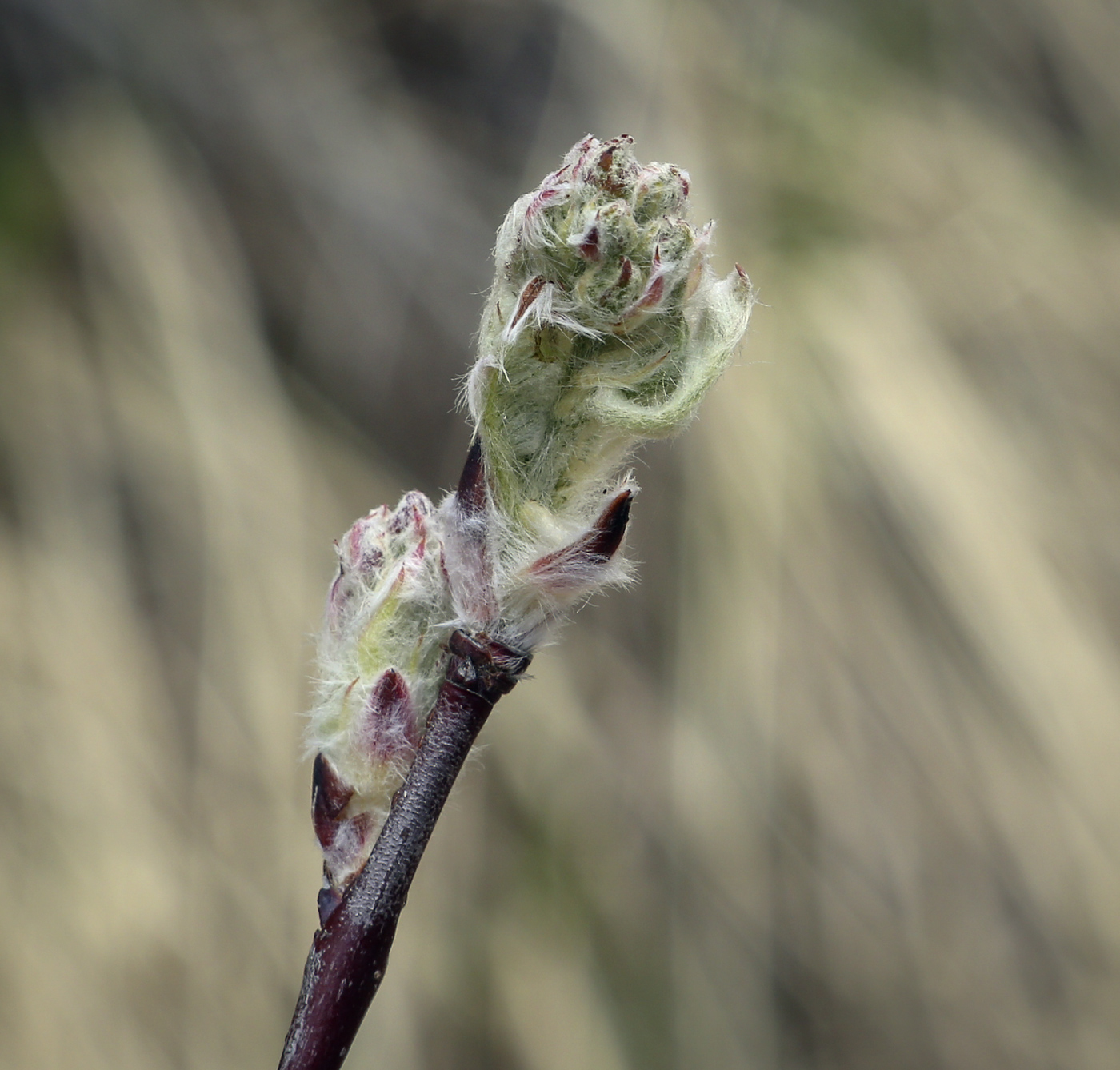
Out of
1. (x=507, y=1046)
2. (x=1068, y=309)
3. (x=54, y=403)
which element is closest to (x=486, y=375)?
(x=507, y=1046)

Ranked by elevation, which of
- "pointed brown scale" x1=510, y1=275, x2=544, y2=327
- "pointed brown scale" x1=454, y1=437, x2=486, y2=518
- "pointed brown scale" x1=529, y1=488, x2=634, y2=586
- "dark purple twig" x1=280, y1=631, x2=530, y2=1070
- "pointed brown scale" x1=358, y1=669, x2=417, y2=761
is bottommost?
"dark purple twig" x1=280, y1=631, x2=530, y2=1070

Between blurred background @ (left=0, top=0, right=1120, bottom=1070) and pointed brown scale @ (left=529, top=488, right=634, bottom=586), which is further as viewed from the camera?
blurred background @ (left=0, top=0, right=1120, bottom=1070)

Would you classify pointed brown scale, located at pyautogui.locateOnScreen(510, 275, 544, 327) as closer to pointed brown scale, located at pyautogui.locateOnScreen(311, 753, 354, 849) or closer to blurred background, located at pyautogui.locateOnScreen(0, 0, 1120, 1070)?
pointed brown scale, located at pyautogui.locateOnScreen(311, 753, 354, 849)

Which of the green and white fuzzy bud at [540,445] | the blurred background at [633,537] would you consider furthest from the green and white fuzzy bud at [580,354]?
the blurred background at [633,537]

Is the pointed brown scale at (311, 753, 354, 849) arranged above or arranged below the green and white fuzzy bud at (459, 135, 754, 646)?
below

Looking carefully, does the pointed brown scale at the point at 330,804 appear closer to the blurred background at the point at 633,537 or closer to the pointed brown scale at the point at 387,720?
the pointed brown scale at the point at 387,720

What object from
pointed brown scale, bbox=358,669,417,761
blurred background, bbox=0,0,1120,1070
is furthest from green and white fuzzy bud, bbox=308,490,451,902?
blurred background, bbox=0,0,1120,1070
